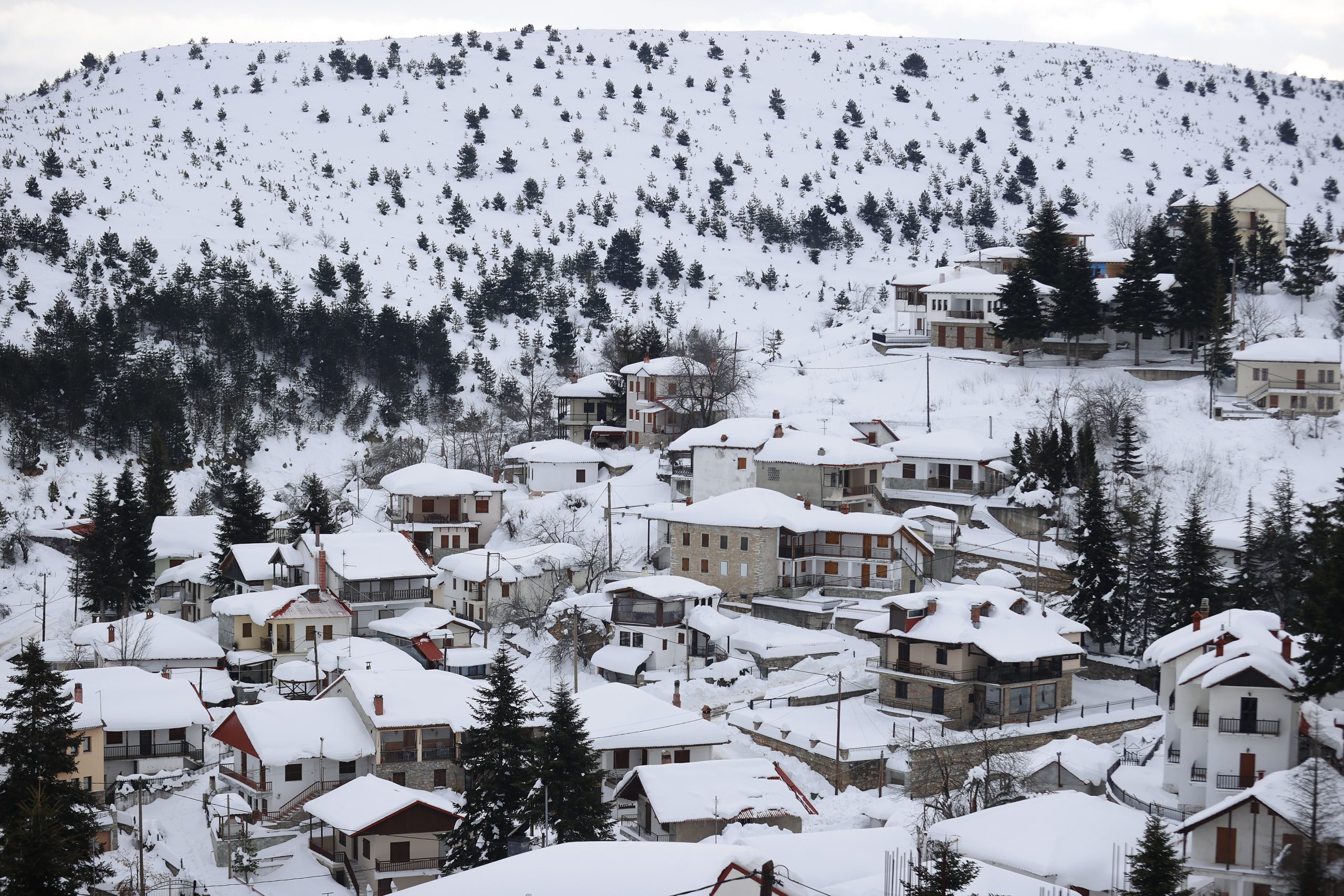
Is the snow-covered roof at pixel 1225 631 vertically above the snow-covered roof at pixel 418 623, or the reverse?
the snow-covered roof at pixel 1225 631

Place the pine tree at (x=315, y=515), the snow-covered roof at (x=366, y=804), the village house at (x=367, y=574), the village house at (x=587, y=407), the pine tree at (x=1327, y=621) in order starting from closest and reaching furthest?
the pine tree at (x=1327, y=621)
the snow-covered roof at (x=366, y=804)
the village house at (x=367, y=574)
the pine tree at (x=315, y=515)
the village house at (x=587, y=407)

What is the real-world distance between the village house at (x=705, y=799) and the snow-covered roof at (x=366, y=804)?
15.4 ft

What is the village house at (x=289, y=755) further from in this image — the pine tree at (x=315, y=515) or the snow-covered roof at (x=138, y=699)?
the pine tree at (x=315, y=515)

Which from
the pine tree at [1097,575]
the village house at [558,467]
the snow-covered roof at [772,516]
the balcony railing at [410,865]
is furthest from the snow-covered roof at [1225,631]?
the village house at [558,467]

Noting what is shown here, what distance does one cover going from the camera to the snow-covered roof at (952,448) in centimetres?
6088

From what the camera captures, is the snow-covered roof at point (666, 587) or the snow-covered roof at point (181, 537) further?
the snow-covered roof at point (181, 537)

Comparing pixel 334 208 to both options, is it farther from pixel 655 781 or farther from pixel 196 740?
pixel 655 781

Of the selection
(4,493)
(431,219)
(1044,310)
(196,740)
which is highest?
(431,219)

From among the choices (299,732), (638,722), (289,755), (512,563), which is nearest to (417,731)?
(299,732)

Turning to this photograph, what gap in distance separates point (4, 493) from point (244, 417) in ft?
→ 40.7

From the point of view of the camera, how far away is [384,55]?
144000 mm

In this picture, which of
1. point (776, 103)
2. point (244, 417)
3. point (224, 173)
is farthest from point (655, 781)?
point (776, 103)

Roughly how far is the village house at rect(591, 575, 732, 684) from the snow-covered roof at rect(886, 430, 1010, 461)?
1291 cm

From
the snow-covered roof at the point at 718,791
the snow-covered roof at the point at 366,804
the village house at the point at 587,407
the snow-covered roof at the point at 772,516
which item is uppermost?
the village house at the point at 587,407
